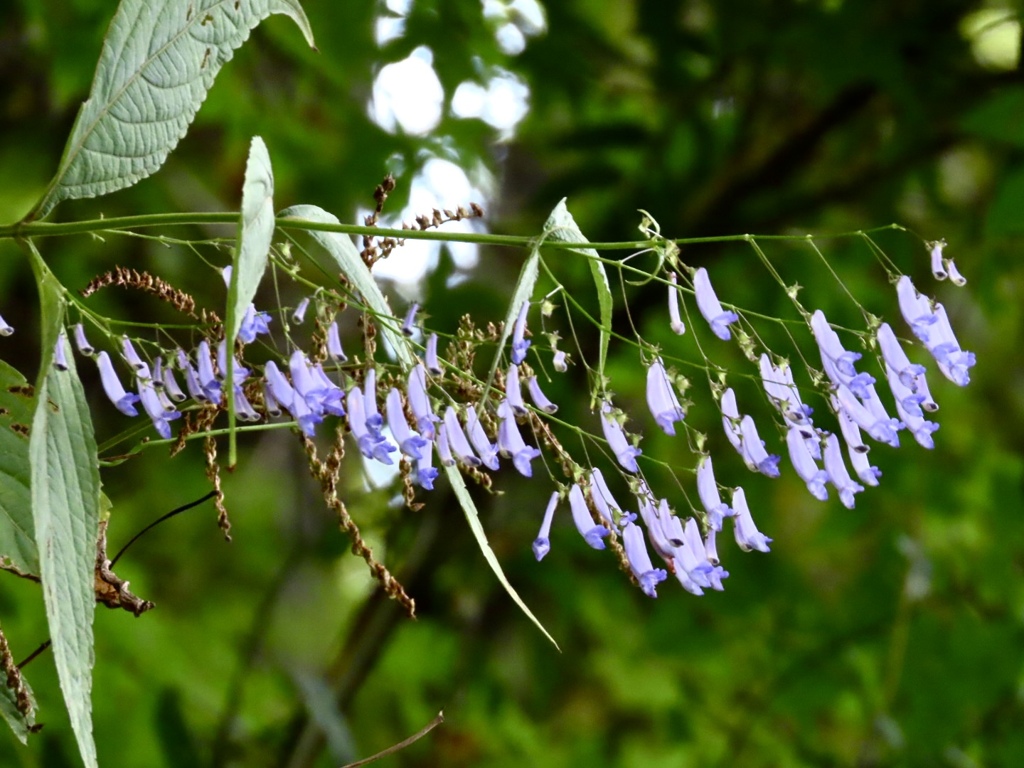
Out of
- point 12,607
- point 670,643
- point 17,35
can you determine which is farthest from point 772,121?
point 12,607

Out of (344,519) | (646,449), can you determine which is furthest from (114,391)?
(646,449)

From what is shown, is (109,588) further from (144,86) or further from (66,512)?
(144,86)

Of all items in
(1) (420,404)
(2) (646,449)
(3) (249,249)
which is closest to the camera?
(3) (249,249)

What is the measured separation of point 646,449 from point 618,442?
1.41 meters

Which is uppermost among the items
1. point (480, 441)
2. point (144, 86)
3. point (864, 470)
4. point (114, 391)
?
point (144, 86)

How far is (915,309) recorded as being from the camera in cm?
56

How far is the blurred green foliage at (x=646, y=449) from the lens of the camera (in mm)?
1494

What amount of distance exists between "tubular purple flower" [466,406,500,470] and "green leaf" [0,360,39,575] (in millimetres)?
212

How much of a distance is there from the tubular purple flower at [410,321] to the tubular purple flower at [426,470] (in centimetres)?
5

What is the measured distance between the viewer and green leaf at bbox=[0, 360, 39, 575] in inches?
20.9

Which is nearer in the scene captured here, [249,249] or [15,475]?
Answer: [249,249]

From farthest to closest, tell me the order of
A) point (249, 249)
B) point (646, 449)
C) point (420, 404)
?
1. point (646, 449)
2. point (420, 404)
3. point (249, 249)

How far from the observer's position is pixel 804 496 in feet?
9.33

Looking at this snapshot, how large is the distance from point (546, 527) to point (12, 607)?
86cm
